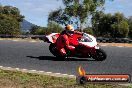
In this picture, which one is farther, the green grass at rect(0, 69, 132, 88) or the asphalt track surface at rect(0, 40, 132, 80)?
the asphalt track surface at rect(0, 40, 132, 80)

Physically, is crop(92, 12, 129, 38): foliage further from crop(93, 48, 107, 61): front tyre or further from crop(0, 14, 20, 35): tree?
crop(93, 48, 107, 61): front tyre

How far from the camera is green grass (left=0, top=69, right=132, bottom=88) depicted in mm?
9262

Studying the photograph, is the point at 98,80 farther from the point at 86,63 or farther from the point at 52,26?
the point at 52,26

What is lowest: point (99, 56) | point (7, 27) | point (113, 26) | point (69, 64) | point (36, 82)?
point (113, 26)

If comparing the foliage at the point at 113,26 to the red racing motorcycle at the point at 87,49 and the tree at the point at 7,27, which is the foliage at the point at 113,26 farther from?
the red racing motorcycle at the point at 87,49

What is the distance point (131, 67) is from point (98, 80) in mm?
5223

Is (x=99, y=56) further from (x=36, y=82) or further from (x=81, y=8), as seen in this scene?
(x=81, y=8)

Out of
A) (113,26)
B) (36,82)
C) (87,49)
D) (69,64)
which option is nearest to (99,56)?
(87,49)

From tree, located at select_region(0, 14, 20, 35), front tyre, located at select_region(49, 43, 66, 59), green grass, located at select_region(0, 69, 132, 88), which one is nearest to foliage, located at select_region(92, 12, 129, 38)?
tree, located at select_region(0, 14, 20, 35)

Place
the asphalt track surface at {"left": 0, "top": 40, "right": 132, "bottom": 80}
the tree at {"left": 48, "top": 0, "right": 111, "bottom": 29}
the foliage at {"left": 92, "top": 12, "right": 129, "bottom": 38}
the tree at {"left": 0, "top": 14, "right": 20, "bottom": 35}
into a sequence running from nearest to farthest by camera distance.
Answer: the asphalt track surface at {"left": 0, "top": 40, "right": 132, "bottom": 80} → the tree at {"left": 48, "top": 0, "right": 111, "bottom": 29} → the tree at {"left": 0, "top": 14, "right": 20, "bottom": 35} → the foliage at {"left": 92, "top": 12, "right": 129, "bottom": 38}

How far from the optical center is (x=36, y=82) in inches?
384

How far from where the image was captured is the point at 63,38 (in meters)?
16.0

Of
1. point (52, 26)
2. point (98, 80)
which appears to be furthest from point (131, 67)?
point (52, 26)

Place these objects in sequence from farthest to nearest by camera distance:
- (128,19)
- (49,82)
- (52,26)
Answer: (128,19)
(52,26)
(49,82)
